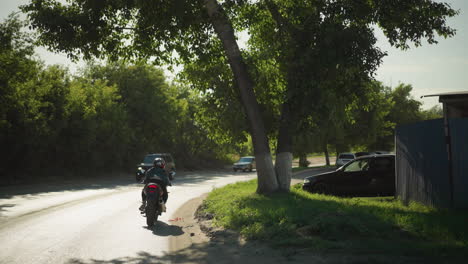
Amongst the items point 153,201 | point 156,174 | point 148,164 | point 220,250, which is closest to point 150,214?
point 153,201

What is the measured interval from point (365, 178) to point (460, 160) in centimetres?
564

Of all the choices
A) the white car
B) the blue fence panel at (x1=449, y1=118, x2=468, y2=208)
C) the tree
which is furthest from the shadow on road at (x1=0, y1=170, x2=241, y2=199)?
the blue fence panel at (x1=449, y1=118, x2=468, y2=208)

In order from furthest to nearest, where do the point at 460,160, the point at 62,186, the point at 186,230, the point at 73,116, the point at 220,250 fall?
the point at 73,116, the point at 62,186, the point at 186,230, the point at 460,160, the point at 220,250

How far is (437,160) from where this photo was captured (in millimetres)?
10406

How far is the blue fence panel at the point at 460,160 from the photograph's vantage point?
978cm

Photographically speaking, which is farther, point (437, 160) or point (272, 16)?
point (272, 16)

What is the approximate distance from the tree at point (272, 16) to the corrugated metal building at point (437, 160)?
2647 millimetres

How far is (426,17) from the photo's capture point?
13523 mm

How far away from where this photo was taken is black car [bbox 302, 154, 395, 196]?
604 inches

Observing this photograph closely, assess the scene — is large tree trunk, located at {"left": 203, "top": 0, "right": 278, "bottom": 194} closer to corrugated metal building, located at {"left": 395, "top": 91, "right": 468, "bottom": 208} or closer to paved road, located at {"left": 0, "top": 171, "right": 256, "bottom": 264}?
paved road, located at {"left": 0, "top": 171, "right": 256, "bottom": 264}

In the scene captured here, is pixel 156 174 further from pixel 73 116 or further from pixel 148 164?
pixel 73 116

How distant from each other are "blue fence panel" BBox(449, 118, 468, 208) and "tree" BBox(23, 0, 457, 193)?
12.2 feet

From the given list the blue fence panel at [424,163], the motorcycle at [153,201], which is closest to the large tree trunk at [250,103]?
the motorcycle at [153,201]

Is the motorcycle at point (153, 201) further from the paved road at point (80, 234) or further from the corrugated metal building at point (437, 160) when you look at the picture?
the corrugated metal building at point (437, 160)
